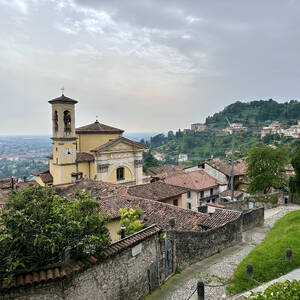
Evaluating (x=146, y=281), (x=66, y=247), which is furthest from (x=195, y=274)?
(x=66, y=247)

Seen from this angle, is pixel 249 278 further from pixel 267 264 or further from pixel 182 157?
pixel 182 157

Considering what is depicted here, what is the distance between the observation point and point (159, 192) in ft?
77.2

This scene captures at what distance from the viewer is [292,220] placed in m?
19.9

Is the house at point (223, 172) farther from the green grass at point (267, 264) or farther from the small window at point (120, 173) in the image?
the green grass at point (267, 264)

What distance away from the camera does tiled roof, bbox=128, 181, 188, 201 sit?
22097 mm

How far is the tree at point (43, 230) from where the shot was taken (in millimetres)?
5848

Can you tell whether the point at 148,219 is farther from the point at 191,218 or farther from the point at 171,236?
the point at 171,236

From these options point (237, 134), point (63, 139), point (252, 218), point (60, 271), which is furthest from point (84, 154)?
point (237, 134)

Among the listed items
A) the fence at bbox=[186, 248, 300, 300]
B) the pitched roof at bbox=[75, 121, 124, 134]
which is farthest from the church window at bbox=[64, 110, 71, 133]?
the fence at bbox=[186, 248, 300, 300]

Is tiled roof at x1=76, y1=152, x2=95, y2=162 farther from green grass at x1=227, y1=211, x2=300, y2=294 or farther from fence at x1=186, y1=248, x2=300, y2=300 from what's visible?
fence at x1=186, y1=248, x2=300, y2=300

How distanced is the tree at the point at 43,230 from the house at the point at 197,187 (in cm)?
2703

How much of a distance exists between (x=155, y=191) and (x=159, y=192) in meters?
0.37

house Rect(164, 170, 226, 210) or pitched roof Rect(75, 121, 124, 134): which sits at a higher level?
pitched roof Rect(75, 121, 124, 134)

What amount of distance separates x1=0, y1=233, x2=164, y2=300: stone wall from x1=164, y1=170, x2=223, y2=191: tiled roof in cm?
2512
